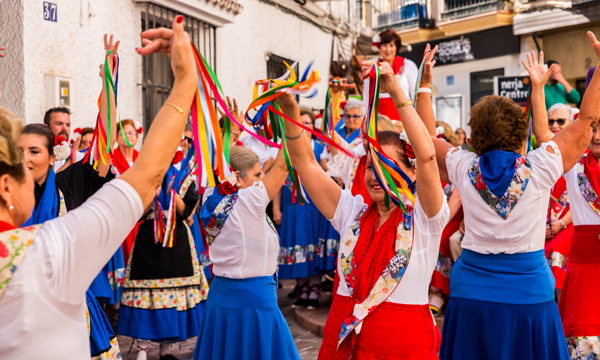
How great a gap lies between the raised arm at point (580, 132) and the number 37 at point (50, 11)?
17.8ft

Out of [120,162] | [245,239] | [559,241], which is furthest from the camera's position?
[120,162]

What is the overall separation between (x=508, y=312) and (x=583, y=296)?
113 cm

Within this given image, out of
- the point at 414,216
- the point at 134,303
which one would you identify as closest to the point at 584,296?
the point at 414,216

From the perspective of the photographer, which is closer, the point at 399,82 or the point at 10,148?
the point at 10,148

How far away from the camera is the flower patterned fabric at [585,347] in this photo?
3.69 meters

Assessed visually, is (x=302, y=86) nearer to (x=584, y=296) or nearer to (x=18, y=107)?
(x=584, y=296)

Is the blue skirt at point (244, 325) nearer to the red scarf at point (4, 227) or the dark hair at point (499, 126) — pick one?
the dark hair at point (499, 126)

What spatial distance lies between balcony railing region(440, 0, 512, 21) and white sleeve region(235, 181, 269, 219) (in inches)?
713

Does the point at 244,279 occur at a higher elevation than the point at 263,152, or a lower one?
lower

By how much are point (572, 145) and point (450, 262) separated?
10.4 ft

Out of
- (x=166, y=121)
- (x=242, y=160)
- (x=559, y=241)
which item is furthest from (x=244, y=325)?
(x=559, y=241)

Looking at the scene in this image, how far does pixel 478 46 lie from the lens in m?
20.2

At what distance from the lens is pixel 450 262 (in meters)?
6.04

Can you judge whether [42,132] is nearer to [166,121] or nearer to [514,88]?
[166,121]
